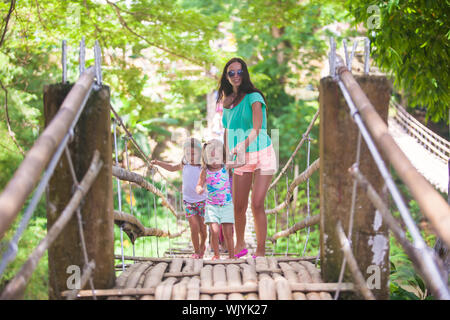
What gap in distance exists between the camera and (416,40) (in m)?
3.20

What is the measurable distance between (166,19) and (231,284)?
4.05 m

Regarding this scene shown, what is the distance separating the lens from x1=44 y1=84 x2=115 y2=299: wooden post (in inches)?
62.2

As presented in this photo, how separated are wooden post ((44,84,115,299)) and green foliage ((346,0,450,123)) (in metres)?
1.96

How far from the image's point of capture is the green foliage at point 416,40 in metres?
3.00

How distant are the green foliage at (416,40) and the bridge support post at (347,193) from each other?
1.43 m

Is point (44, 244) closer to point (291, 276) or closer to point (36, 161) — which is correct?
point (36, 161)

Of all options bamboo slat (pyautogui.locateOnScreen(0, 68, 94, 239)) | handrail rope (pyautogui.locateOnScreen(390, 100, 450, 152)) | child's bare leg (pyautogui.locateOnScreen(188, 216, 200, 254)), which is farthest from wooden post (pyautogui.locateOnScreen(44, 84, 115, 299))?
handrail rope (pyautogui.locateOnScreen(390, 100, 450, 152))

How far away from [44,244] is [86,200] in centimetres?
43

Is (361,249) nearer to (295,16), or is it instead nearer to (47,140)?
(47,140)

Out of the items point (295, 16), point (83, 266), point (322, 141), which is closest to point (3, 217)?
point (83, 266)

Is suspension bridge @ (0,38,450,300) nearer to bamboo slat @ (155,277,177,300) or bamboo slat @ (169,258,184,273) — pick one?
bamboo slat @ (155,277,177,300)

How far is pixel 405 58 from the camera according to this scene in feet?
11.1

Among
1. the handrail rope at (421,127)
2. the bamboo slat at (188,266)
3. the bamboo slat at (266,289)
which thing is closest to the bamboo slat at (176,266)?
the bamboo slat at (188,266)

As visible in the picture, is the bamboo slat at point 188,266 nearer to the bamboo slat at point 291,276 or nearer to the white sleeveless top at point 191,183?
the bamboo slat at point 291,276
